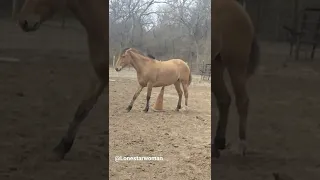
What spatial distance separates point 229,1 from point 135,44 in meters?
0.31

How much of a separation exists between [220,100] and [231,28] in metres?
0.22

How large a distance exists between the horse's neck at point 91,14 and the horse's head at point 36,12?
0.04 m

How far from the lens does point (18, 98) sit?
61.2 inches

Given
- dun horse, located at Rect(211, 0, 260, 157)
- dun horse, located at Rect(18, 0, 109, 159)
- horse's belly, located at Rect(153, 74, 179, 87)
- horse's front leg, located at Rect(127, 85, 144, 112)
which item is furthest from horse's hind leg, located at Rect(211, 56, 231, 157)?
dun horse, located at Rect(18, 0, 109, 159)

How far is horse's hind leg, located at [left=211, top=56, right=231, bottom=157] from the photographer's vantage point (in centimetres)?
158

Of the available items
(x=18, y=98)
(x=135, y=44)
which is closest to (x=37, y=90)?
(x=18, y=98)

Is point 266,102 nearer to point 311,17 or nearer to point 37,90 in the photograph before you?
point 311,17

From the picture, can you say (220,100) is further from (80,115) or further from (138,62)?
(80,115)

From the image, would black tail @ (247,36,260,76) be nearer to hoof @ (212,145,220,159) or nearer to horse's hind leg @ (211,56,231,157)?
horse's hind leg @ (211,56,231,157)

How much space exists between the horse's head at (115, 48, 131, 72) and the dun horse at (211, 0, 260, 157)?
259 millimetres

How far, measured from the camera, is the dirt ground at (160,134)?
1567 mm

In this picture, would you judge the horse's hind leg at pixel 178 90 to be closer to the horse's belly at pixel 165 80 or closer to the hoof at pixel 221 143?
the horse's belly at pixel 165 80

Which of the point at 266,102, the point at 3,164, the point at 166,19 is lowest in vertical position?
the point at 3,164

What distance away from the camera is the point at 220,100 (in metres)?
1.60
